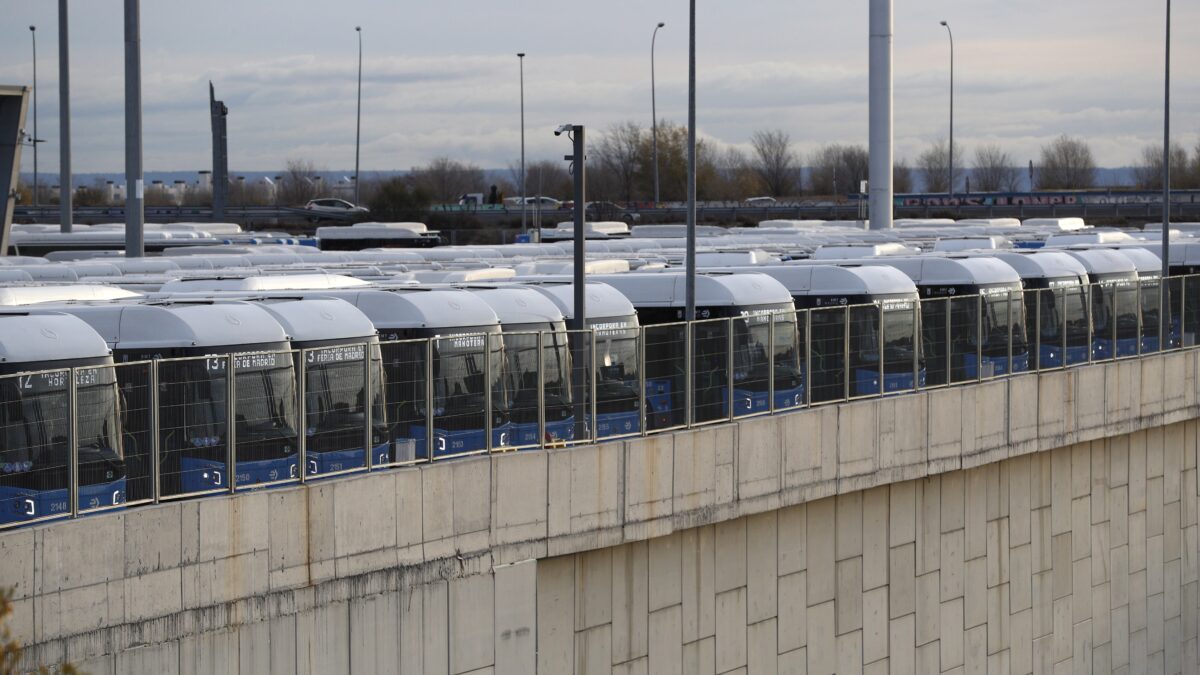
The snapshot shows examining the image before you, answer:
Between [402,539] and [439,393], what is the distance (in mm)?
1765

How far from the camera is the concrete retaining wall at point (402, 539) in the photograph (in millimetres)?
10742

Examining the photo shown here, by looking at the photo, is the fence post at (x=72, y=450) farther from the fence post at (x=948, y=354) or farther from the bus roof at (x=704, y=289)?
the fence post at (x=948, y=354)

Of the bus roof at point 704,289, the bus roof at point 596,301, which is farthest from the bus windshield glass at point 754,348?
the bus roof at point 704,289

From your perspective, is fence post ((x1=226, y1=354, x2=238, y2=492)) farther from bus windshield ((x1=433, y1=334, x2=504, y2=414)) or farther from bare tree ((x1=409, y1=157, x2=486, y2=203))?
bare tree ((x1=409, y1=157, x2=486, y2=203))

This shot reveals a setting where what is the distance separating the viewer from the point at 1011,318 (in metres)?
22.4

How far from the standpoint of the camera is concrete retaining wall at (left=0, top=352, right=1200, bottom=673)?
35.2 feet

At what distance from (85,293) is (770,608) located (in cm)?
810

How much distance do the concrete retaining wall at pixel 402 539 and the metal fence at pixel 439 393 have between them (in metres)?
0.44

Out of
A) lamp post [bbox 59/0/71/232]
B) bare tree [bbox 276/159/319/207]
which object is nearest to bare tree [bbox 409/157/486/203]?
bare tree [bbox 276/159/319/207]

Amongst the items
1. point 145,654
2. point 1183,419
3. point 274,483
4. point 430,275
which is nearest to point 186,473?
point 274,483

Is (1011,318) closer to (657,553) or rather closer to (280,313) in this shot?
(657,553)

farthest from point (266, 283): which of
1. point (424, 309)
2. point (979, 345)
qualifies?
point (979, 345)

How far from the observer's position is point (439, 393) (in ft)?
47.3

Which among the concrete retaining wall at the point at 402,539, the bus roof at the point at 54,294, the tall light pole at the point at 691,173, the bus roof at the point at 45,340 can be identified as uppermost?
the tall light pole at the point at 691,173
